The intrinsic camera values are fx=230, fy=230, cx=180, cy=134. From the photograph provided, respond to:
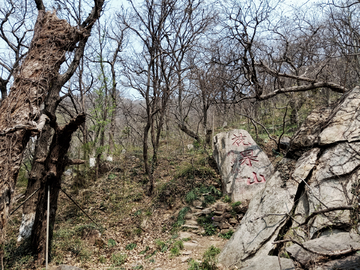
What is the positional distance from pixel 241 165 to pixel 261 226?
3443mm

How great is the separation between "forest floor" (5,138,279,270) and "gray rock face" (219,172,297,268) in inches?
18.4

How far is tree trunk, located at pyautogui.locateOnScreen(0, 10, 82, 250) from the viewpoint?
3.22m

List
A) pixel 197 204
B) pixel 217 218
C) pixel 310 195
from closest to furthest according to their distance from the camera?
1. pixel 310 195
2. pixel 217 218
3. pixel 197 204

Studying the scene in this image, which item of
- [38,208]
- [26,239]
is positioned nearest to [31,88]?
[38,208]

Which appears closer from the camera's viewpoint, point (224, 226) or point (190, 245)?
point (190, 245)

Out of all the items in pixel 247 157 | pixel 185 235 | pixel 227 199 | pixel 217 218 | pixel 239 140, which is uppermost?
pixel 239 140

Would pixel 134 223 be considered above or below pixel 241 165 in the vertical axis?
below

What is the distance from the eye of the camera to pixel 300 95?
36.4ft

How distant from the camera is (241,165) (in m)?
7.43

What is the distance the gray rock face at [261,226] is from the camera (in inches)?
152

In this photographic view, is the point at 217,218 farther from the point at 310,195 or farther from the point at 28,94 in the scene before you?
the point at 28,94

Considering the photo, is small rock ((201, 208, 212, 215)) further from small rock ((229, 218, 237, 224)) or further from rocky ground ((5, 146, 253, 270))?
small rock ((229, 218, 237, 224))

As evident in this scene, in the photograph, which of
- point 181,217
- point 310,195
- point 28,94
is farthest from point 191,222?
point 28,94

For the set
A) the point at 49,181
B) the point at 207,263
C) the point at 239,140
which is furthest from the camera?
the point at 239,140
